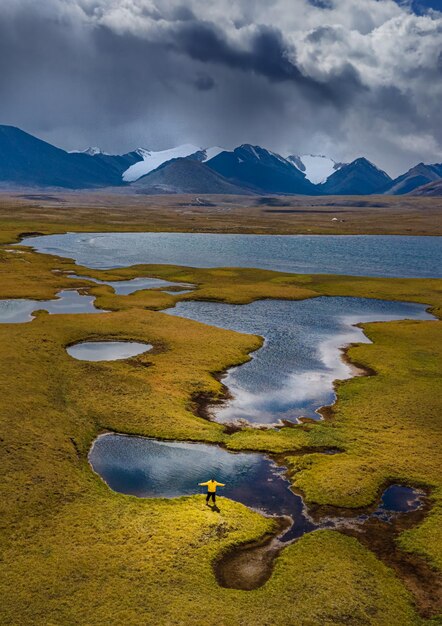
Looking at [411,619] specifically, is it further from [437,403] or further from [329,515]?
[437,403]

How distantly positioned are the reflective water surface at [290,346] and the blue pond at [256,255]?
145ft

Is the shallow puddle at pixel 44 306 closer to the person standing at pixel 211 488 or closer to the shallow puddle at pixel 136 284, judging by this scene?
the shallow puddle at pixel 136 284

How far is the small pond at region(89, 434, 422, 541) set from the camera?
→ 31047 mm

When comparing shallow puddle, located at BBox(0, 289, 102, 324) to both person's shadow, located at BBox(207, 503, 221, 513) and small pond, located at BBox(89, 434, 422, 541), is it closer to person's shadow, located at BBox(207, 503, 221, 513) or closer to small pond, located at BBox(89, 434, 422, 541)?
small pond, located at BBox(89, 434, 422, 541)

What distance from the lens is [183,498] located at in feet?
102

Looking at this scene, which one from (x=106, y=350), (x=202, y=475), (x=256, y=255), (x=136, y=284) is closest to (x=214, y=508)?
(x=202, y=475)

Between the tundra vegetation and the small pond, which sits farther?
the small pond

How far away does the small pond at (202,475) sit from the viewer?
31.0 metres

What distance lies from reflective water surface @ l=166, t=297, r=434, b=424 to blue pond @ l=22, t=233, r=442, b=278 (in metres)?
44.1

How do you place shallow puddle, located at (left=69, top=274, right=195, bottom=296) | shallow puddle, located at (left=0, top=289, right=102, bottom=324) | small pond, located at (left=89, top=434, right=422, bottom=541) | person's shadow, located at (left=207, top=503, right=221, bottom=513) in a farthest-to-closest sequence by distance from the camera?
shallow puddle, located at (left=69, top=274, right=195, bottom=296), shallow puddle, located at (left=0, top=289, right=102, bottom=324), small pond, located at (left=89, top=434, right=422, bottom=541), person's shadow, located at (left=207, top=503, right=221, bottom=513)

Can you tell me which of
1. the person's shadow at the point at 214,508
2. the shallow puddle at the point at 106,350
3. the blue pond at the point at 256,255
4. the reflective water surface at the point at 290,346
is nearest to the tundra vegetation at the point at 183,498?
the person's shadow at the point at 214,508

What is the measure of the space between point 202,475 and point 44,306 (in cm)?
5596

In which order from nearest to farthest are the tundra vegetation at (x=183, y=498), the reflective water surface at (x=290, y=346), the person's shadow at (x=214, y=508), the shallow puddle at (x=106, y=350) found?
the tundra vegetation at (x=183, y=498), the person's shadow at (x=214, y=508), the reflective water surface at (x=290, y=346), the shallow puddle at (x=106, y=350)

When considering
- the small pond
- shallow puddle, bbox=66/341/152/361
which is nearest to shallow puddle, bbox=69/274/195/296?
shallow puddle, bbox=66/341/152/361
